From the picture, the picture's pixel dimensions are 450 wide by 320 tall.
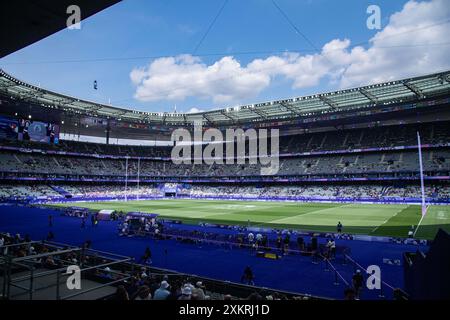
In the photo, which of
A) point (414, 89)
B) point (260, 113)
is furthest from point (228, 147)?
point (414, 89)

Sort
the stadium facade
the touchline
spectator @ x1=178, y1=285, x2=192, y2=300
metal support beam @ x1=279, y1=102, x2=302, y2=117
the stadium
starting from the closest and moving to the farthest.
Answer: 1. spectator @ x1=178, y1=285, x2=192, y2=300
2. the stadium
3. the stadium facade
4. metal support beam @ x1=279, y1=102, x2=302, y2=117
5. the touchline

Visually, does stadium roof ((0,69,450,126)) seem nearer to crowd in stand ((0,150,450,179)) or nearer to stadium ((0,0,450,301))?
stadium ((0,0,450,301))

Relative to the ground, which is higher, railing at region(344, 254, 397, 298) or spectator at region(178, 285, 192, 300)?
spectator at region(178, 285, 192, 300)

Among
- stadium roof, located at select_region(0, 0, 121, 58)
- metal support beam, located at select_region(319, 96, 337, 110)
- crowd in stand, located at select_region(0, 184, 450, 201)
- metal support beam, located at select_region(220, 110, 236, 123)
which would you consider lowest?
crowd in stand, located at select_region(0, 184, 450, 201)

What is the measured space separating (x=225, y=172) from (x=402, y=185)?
4351 centimetres

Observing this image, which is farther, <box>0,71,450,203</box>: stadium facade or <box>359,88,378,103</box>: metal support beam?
<box>0,71,450,203</box>: stadium facade

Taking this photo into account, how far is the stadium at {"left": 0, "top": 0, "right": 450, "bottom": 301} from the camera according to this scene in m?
9.59

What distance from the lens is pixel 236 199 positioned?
67.6 metres

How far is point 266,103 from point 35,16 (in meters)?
60.6

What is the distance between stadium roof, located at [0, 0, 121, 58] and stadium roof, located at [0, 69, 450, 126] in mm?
48802

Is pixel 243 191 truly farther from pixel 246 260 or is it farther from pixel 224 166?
pixel 246 260

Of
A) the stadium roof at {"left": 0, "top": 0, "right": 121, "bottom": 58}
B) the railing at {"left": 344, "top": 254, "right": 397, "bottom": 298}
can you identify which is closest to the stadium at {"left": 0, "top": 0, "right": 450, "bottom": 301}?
the railing at {"left": 344, "top": 254, "right": 397, "bottom": 298}

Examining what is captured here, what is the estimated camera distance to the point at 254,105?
65.9 metres

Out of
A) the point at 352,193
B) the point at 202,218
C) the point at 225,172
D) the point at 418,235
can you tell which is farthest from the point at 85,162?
the point at 418,235
